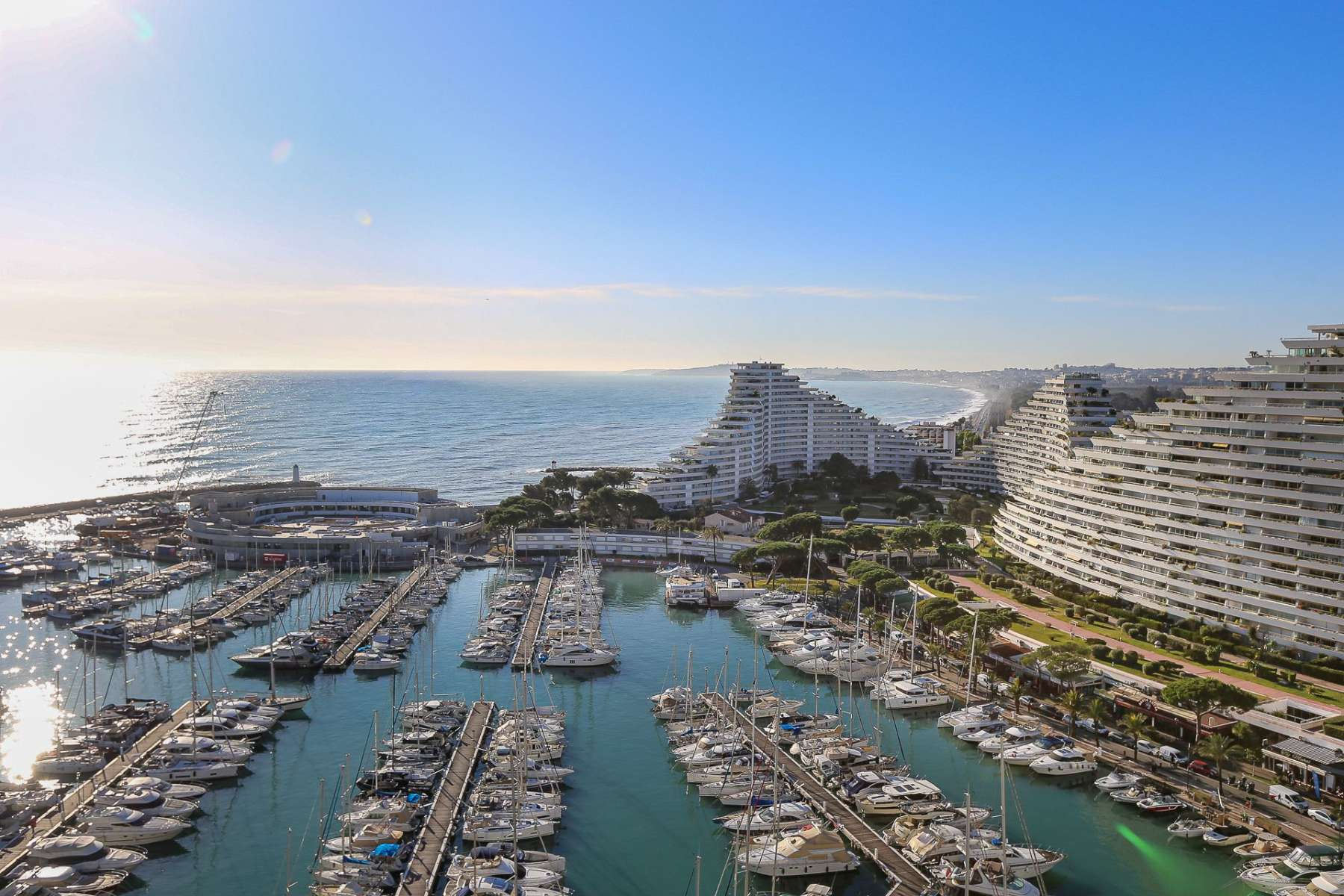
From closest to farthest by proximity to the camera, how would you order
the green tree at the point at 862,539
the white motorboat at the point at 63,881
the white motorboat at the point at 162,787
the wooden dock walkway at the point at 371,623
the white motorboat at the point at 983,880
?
the white motorboat at the point at 63,881
the white motorboat at the point at 983,880
the white motorboat at the point at 162,787
the wooden dock walkway at the point at 371,623
the green tree at the point at 862,539

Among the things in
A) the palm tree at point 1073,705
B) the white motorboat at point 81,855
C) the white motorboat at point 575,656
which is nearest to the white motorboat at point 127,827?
the white motorboat at point 81,855

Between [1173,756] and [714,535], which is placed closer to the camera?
[1173,756]

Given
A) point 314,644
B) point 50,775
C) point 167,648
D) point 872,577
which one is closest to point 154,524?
point 167,648

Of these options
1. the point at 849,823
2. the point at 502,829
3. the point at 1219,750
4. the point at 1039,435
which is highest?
the point at 1039,435

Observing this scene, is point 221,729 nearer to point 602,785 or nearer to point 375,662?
point 375,662

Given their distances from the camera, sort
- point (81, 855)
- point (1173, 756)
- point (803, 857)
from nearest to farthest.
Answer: point (81, 855) < point (803, 857) < point (1173, 756)

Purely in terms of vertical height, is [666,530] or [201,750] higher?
[666,530]

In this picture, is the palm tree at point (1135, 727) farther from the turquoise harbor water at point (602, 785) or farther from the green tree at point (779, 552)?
the green tree at point (779, 552)

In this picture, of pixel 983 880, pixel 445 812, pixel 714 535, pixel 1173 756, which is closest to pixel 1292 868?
pixel 1173 756
